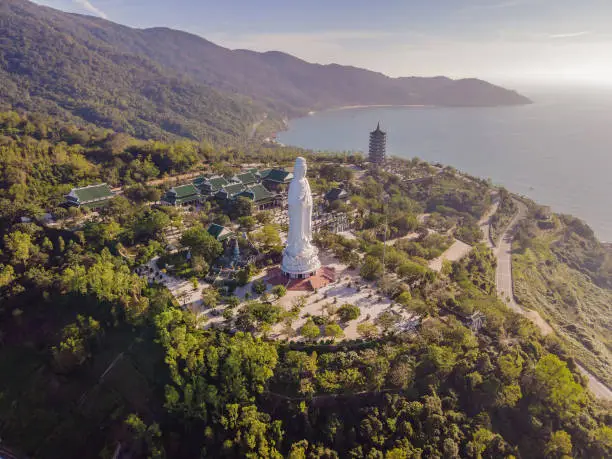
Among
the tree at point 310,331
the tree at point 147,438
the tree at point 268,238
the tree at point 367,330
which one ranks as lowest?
the tree at point 147,438

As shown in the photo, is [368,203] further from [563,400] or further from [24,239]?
[24,239]

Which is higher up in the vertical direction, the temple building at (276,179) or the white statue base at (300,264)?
the temple building at (276,179)

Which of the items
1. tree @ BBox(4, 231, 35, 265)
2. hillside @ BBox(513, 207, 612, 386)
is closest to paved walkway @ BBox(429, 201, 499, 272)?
hillside @ BBox(513, 207, 612, 386)

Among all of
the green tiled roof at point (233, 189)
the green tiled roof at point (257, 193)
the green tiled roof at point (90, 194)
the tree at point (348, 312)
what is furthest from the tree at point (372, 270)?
the green tiled roof at point (90, 194)

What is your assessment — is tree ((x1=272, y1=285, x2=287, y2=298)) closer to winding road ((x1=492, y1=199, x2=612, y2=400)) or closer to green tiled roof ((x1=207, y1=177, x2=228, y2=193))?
green tiled roof ((x1=207, y1=177, x2=228, y2=193))

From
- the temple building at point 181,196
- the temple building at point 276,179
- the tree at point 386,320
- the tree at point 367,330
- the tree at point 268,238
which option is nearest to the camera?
the tree at point 367,330

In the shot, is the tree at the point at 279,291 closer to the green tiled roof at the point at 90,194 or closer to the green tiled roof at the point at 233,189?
the green tiled roof at the point at 233,189
